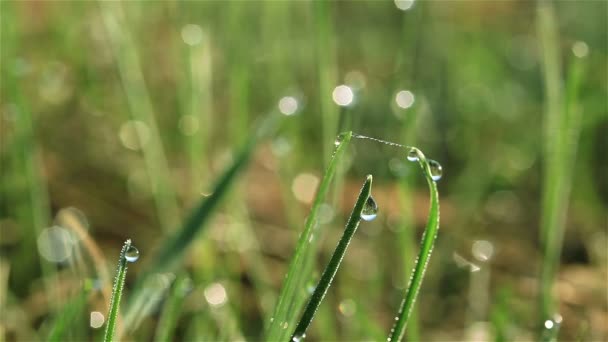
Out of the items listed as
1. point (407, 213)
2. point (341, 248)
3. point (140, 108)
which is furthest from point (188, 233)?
point (140, 108)

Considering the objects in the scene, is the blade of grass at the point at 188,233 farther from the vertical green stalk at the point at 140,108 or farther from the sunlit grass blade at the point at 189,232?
the vertical green stalk at the point at 140,108

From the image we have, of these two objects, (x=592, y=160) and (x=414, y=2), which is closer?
(x=414, y=2)

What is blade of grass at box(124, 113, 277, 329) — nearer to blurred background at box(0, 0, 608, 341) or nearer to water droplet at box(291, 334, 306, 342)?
blurred background at box(0, 0, 608, 341)

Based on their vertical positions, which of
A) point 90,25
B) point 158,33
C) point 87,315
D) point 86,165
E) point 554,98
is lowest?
point 87,315

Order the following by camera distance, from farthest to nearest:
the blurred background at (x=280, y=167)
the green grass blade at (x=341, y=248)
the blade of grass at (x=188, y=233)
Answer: the blurred background at (x=280, y=167), the blade of grass at (x=188, y=233), the green grass blade at (x=341, y=248)

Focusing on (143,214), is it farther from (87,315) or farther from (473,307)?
(473,307)

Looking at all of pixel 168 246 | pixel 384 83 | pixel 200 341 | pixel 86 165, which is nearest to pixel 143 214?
pixel 86 165

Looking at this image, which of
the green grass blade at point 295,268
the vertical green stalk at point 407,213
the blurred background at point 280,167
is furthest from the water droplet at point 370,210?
the vertical green stalk at point 407,213

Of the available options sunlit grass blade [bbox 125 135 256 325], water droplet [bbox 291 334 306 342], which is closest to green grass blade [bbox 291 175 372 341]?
water droplet [bbox 291 334 306 342]

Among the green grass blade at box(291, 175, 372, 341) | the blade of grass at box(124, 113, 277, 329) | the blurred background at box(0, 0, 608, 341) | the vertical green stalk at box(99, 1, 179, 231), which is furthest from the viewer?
the vertical green stalk at box(99, 1, 179, 231)
